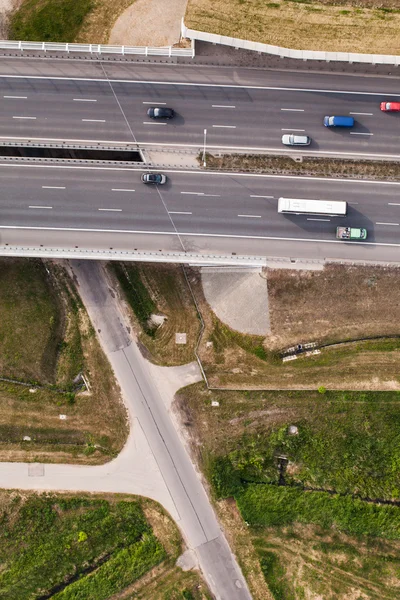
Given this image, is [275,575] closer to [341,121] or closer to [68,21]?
[341,121]

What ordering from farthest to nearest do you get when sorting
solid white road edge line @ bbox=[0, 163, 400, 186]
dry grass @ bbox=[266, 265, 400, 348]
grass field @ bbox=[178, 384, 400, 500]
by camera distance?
grass field @ bbox=[178, 384, 400, 500], dry grass @ bbox=[266, 265, 400, 348], solid white road edge line @ bbox=[0, 163, 400, 186]

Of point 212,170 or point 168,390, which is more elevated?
point 212,170

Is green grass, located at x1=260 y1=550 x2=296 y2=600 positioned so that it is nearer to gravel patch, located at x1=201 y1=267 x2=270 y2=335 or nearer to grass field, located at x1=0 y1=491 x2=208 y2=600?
grass field, located at x1=0 y1=491 x2=208 y2=600

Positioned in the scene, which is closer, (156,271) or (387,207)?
(387,207)

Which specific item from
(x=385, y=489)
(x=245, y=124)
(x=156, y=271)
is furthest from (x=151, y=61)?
(x=385, y=489)

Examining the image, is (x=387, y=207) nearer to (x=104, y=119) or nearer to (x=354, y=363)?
(x=354, y=363)

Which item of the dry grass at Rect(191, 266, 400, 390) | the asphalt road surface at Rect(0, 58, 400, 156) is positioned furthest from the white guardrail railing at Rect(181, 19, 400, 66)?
the dry grass at Rect(191, 266, 400, 390)

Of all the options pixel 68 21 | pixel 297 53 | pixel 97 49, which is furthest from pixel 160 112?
pixel 68 21
